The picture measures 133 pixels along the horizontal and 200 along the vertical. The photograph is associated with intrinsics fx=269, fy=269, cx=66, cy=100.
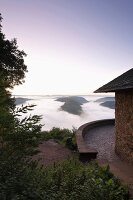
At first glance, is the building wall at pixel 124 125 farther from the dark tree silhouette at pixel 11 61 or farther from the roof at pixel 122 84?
the dark tree silhouette at pixel 11 61

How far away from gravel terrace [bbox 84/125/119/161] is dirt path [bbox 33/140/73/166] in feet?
5.32

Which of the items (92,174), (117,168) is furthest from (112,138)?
(92,174)

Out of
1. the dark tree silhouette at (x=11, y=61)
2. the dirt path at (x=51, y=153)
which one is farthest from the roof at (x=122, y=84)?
the dark tree silhouette at (x=11, y=61)

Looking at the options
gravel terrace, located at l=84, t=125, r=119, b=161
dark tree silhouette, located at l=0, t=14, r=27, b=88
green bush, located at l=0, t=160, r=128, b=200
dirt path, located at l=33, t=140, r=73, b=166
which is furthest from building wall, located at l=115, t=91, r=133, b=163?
dark tree silhouette, located at l=0, t=14, r=27, b=88

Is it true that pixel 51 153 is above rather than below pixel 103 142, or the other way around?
below

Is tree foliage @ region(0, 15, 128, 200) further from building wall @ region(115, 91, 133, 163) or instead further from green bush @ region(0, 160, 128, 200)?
building wall @ region(115, 91, 133, 163)

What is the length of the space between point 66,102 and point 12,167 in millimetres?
172476

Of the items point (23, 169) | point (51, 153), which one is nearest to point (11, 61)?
point (51, 153)

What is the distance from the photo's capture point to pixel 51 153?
572 inches

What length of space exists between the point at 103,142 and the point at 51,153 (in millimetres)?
3372

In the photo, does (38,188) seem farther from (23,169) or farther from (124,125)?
(124,125)

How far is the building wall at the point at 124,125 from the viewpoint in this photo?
11.7 metres

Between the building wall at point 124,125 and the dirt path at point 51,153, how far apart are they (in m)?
2.84

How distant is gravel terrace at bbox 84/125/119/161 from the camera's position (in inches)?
515
